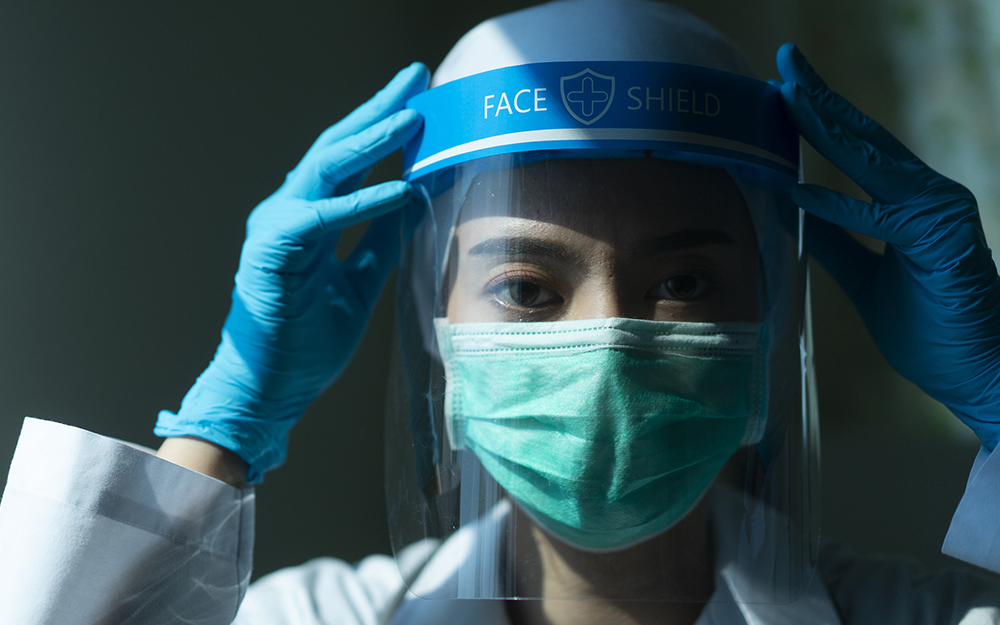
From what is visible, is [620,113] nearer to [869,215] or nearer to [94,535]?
[869,215]

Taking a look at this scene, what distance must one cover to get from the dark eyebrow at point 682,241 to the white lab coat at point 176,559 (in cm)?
44

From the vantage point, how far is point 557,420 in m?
0.96

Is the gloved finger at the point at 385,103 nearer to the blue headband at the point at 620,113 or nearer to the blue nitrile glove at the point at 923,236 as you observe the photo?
the blue headband at the point at 620,113

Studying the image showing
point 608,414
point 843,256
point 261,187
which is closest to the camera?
point 608,414

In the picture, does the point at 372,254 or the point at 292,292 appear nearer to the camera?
the point at 292,292

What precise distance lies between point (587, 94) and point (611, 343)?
357 mm

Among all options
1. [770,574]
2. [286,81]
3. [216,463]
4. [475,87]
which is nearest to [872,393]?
[770,574]

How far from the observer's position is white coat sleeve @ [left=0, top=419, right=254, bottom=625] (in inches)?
37.3

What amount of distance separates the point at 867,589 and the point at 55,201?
1623 millimetres

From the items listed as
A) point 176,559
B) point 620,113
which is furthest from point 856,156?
point 176,559

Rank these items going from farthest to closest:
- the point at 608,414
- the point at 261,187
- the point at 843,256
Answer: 1. the point at 261,187
2. the point at 843,256
3. the point at 608,414

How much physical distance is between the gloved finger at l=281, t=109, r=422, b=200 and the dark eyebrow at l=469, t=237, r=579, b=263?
27 centimetres

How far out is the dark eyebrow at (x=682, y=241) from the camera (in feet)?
3.17

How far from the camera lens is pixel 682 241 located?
981 millimetres
